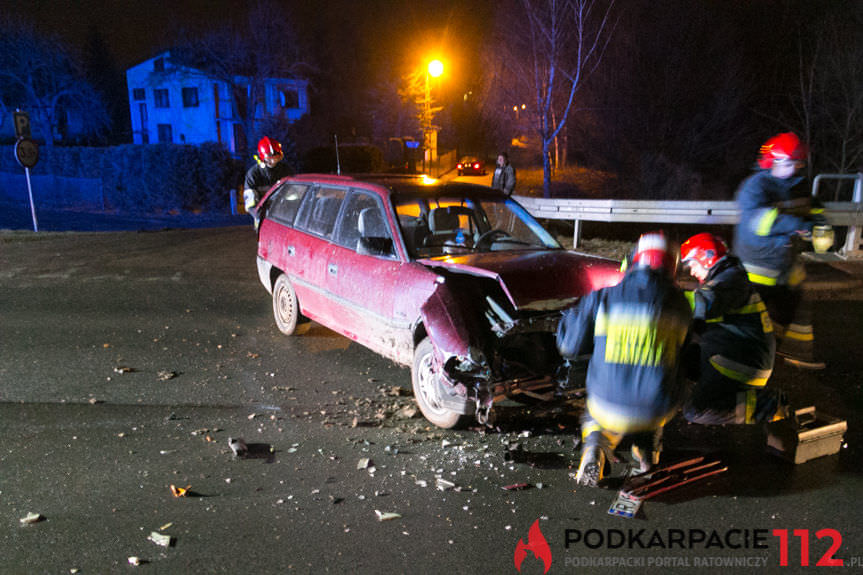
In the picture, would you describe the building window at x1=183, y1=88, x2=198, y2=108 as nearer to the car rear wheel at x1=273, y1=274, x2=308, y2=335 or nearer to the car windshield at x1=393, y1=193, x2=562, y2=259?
the car rear wheel at x1=273, y1=274, x2=308, y2=335

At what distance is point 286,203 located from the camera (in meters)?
6.91

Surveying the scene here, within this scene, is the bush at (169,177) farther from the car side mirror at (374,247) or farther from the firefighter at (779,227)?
the firefighter at (779,227)

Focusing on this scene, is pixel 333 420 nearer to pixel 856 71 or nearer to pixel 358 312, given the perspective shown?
pixel 358 312

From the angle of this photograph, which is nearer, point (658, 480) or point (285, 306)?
point (658, 480)

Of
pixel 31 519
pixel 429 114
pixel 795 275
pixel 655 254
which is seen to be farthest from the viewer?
pixel 429 114

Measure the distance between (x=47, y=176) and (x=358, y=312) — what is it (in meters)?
32.1

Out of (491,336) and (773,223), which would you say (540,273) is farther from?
(773,223)

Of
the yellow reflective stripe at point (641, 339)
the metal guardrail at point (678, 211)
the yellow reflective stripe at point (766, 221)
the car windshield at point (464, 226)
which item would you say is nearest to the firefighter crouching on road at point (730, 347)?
the yellow reflective stripe at point (641, 339)

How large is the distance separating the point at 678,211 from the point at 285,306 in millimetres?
7604

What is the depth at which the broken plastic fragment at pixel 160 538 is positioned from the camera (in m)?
3.11

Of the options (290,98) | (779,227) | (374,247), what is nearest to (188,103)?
(290,98)

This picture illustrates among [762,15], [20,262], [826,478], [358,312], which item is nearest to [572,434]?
[826,478]

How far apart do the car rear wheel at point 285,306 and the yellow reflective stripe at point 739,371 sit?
14.0 ft

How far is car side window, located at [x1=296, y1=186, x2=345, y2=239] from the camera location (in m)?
5.94
